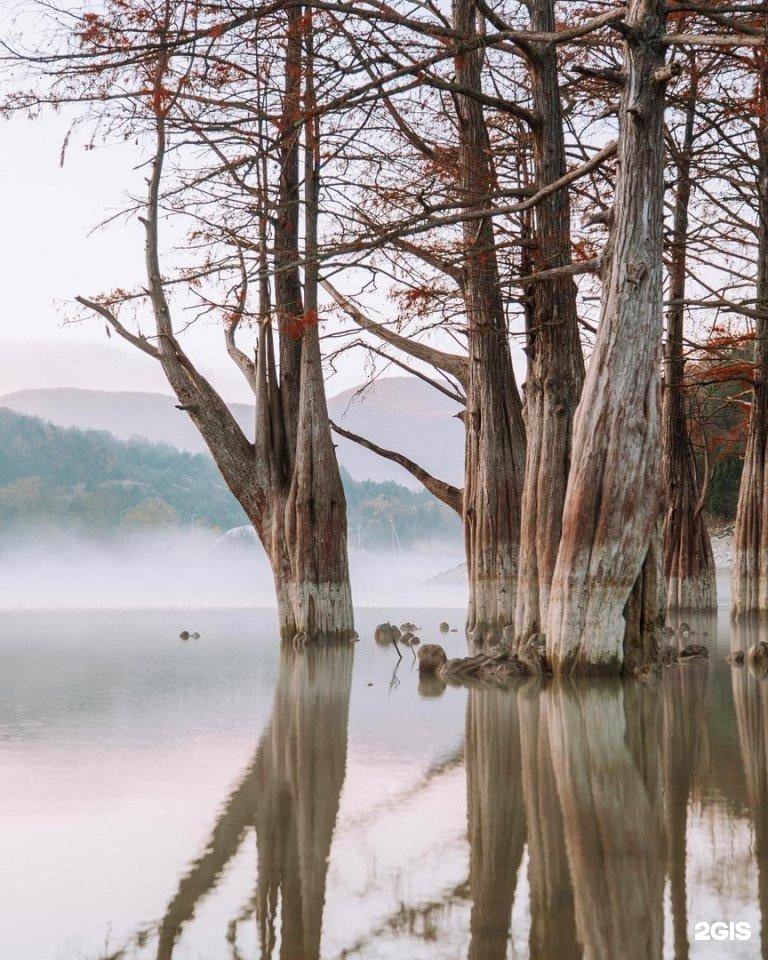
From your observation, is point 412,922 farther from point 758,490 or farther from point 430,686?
point 758,490

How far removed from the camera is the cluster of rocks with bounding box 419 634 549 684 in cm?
954

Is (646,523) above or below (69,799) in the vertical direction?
above

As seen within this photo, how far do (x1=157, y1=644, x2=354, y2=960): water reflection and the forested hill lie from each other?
6427 cm

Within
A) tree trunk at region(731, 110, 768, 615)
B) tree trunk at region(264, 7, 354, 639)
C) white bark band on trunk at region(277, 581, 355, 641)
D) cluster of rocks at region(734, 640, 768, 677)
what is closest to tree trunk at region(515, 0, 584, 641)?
cluster of rocks at region(734, 640, 768, 677)

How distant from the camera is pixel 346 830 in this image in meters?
4.39

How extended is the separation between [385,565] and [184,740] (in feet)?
183

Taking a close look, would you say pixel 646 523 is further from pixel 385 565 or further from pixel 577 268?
pixel 385 565

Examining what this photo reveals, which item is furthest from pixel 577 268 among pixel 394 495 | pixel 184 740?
pixel 394 495

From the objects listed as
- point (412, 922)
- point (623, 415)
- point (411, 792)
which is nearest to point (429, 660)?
point (623, 415)

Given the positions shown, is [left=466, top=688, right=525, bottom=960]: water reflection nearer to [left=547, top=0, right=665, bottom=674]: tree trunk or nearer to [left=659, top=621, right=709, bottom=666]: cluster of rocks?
[left=547, top=0, right=665, bottom=674]: tree trunk

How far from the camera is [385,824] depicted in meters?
4.51

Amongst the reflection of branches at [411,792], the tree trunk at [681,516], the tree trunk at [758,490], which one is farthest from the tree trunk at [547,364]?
the tree trunk at [681,516]

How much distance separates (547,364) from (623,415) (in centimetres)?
198

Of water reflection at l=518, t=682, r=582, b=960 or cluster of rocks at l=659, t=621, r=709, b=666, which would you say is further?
cluster of rocks at l=659, t=621, r=709, b=666
